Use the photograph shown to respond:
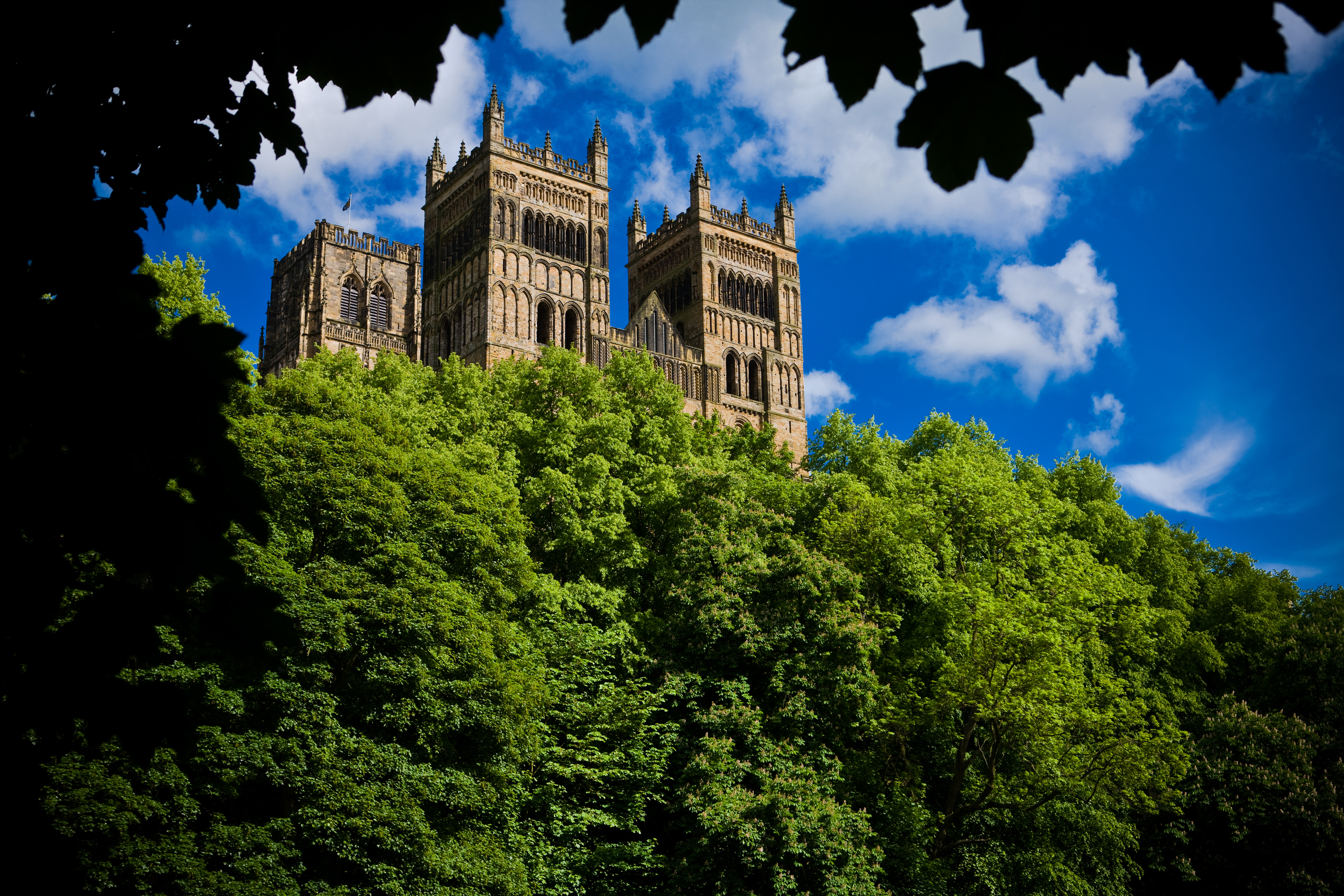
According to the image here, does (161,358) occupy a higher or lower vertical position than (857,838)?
higher

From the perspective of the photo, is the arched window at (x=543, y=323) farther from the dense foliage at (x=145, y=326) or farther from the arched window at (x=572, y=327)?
the dense foliage at (x=145, y=326)

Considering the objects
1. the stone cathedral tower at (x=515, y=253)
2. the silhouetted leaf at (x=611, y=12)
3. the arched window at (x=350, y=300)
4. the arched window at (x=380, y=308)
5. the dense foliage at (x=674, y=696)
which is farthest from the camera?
the arched window at (x=380, y=308)

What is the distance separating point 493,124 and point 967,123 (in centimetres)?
6376

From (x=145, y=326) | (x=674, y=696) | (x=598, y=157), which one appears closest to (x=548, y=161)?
(x=598, y=157)

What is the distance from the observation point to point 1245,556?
142 ft

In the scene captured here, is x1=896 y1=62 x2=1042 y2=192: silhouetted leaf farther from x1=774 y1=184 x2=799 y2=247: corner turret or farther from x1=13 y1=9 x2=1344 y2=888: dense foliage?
x1=774 y1=184 x2=799 y2=247: corner turret

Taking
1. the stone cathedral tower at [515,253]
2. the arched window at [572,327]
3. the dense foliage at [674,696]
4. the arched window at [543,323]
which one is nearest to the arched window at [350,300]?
the stone cathedral tower at [515,253]

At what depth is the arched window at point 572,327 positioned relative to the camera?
62500 mm

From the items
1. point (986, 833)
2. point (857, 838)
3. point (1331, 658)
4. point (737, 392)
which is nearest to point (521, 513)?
point (857, 838)

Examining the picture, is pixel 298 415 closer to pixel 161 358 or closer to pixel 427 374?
pixel 427 374

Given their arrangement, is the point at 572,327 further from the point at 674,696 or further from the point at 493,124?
the point at 674,696

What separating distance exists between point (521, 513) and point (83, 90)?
2154 centimetres

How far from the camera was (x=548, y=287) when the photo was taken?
6231 cm

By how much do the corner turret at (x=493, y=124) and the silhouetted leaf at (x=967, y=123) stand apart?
63030 millimetres
